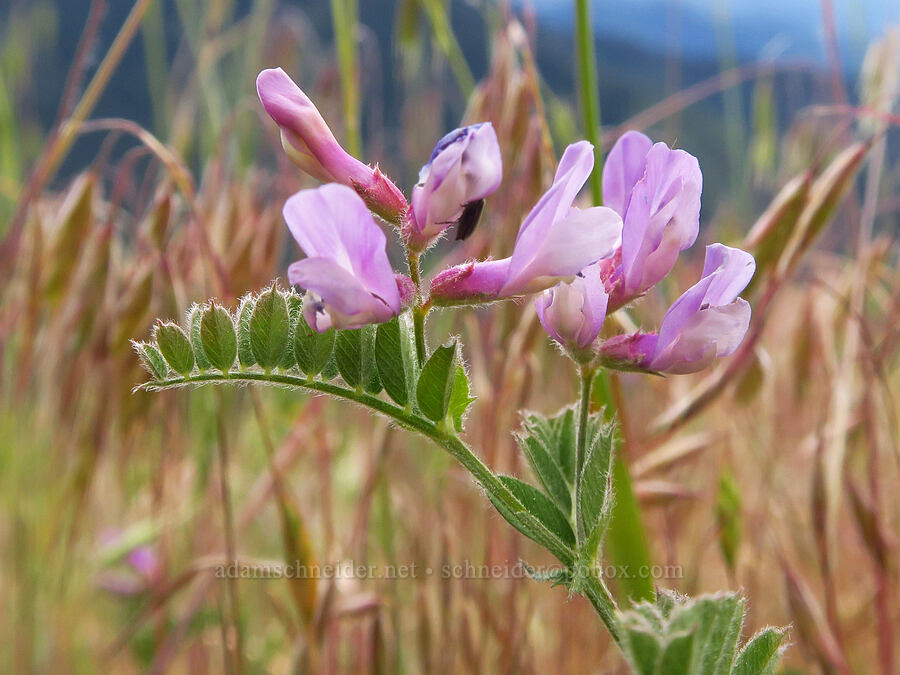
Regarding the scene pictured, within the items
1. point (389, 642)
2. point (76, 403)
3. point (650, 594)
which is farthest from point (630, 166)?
point (76, 403)

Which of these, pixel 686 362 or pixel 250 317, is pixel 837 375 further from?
pixel 250 317

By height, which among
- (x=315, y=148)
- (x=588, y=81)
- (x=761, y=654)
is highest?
(x=588, y=81)

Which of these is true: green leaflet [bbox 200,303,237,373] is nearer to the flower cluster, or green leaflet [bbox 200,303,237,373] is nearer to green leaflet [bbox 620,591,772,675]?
the flower cluster

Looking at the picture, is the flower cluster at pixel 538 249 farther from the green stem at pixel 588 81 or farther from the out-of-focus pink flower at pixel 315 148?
the green stem at pixel 588 81

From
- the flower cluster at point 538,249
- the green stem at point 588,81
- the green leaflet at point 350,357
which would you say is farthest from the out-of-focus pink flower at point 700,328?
the green stem at point 588,81

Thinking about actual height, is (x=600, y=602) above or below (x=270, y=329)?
below

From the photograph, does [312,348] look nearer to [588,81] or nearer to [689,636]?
[689,636]

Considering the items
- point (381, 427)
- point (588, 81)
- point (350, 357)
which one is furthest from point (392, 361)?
point (381, 427)
